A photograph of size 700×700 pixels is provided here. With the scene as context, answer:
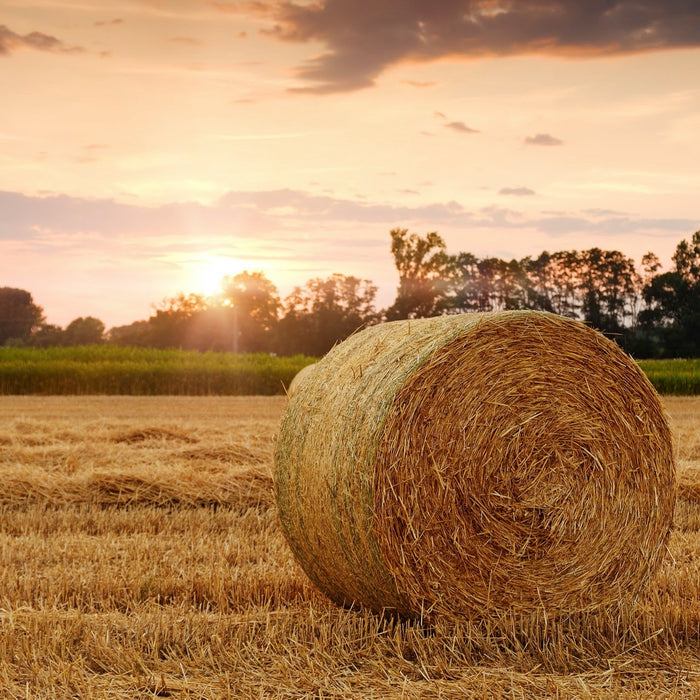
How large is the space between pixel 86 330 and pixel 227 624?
63190mm

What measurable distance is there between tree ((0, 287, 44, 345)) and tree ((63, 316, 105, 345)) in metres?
2.56

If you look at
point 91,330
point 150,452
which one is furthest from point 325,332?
point 150,452

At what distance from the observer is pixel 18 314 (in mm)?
65562

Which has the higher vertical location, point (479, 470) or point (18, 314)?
point (18, 314)

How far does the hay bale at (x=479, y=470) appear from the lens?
447cm

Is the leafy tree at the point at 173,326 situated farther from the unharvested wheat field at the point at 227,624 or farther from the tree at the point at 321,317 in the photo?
the unharvested wheat field at the point at 227,624

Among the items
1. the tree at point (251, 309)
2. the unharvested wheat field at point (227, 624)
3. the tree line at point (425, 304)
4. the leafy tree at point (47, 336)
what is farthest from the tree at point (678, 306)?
the unharvested wheat field at point (227, 624)

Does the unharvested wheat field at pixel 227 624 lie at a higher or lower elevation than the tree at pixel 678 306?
lower

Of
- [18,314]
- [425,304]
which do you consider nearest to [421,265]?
[425,304]

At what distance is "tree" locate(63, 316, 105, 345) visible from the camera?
207ft

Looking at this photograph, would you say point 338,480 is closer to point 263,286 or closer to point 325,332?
point 325,332

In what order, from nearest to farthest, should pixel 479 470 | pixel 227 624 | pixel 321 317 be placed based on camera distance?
1. pixel 227 624
2. pixel 479 470
3. pixel 321 317

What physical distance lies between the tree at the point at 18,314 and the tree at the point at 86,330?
256 cm

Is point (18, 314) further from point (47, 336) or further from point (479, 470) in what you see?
point (479, 470)
